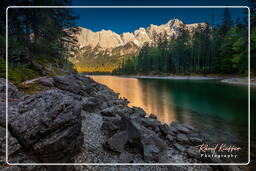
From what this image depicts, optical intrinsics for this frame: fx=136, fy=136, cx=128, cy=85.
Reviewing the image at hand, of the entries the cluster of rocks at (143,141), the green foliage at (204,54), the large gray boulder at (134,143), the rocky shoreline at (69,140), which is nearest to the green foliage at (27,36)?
the rocky shoreline at (69,140)

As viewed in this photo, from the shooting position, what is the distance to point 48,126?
2.94m

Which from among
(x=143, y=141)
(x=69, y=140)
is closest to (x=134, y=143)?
(x=143, y=141)

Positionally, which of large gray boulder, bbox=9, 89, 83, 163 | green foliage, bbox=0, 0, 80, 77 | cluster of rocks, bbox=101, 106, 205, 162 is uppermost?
green foliage, bbox=0, 0, 80, 77

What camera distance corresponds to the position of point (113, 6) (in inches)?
155

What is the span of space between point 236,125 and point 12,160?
11588mm

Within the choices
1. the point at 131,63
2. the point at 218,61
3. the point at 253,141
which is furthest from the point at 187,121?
the point at 131,63

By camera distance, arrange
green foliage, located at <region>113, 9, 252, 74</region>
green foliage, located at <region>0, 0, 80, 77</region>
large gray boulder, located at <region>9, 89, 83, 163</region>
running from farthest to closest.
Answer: green foliage, located at <region>113, 9, 252, 74</region>, green foliage, located at <region>0, 0, 80, 77</region>, large gray boulder, located at <region>9, 89, 83, 163</region>

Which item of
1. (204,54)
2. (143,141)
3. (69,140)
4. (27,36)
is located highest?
(204,54)

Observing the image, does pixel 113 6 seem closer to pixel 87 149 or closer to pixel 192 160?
pixel 87 149

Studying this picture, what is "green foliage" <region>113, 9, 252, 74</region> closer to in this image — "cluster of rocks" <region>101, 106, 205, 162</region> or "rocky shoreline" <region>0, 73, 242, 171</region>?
"cluster of rocks" <region>101, 106, 205, 162</region>

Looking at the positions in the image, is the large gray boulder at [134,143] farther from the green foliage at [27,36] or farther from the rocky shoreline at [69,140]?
A: the green foliage at [27,36]

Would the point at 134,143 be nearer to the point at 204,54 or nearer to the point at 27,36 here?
the point at 27,36

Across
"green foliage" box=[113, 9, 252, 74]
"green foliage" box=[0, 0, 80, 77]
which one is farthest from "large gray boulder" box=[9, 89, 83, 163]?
"green foliage" box=[113, 9, 252, 74]

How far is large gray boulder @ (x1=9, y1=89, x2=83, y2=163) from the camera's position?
112 inches
